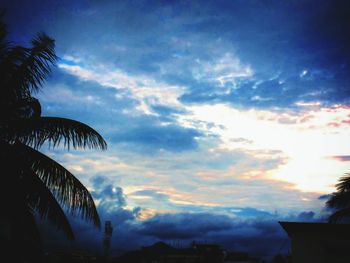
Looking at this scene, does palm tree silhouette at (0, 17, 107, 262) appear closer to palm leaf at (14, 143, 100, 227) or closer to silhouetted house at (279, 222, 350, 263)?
palm leaf at (14, 143, 100, 227)

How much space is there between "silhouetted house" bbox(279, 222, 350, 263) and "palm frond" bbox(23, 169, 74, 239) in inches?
457

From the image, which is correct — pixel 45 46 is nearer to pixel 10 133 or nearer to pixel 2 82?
pixel 2 82

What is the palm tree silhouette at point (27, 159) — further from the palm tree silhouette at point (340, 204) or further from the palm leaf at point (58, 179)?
the palm tree silhouette at point (340, 204)

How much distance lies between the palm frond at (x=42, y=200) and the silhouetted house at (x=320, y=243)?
1162 cm

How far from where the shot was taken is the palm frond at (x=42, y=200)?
27.2 feet

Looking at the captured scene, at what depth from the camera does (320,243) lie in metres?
15.4

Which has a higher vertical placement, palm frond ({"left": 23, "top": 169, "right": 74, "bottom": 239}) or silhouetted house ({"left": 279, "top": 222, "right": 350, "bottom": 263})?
palm frond ({"left": 23, "top": 169, "right": 74, "bottom": 239})

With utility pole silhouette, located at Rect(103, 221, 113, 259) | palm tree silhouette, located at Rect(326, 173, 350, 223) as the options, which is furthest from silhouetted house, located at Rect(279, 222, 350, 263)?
utility pole silhouette, located at Rect(103, 221, 113, 259)

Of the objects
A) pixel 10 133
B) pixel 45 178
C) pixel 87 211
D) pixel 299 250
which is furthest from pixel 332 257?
pixel 10 133

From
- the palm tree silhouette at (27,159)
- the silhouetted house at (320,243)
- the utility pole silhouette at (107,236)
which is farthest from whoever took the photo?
the utility pole silhouette at (107,236)

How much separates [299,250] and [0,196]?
1342 centimetres

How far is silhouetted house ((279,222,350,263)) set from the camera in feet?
49.8

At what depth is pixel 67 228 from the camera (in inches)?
343

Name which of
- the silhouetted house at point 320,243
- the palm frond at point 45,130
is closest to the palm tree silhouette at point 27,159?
the palm frond at point 45,130
